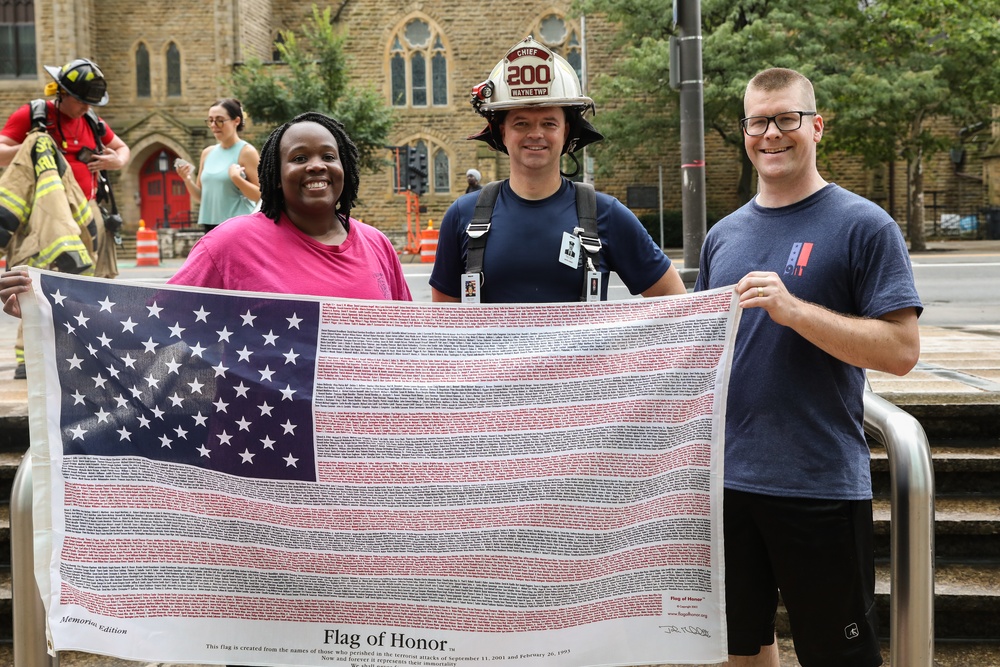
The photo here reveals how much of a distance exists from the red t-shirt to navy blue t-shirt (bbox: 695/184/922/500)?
483cm

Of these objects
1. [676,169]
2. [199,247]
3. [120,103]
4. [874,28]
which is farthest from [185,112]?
[199,247]

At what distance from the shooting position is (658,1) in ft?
91.1

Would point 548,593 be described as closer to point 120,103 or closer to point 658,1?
point 658,1

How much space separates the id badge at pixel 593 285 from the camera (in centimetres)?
309

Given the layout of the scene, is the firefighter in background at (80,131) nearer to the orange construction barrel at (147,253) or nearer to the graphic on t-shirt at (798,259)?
the graphic on t-shirt at (798,259)

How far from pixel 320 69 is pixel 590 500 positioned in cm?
3150

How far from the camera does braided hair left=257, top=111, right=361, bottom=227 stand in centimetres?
304

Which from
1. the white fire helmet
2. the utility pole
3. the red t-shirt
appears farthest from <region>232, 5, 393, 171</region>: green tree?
the white fire helmet

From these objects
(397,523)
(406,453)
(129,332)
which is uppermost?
(129,332)

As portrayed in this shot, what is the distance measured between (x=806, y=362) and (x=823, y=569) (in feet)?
1.84

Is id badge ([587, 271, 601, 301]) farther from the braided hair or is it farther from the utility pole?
the utility pole

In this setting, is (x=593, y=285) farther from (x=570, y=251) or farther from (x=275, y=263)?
(x=275, y=263)

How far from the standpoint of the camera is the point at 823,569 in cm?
274

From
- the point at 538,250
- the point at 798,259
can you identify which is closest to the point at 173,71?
the point at 538,250
